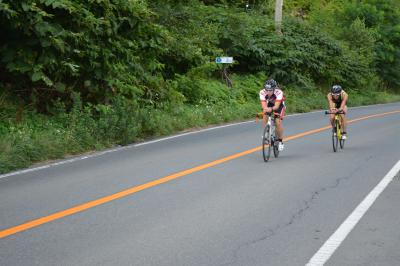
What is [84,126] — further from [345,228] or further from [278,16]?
[278,16]

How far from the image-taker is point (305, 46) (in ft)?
114

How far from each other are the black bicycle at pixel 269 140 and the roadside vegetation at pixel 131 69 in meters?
3.72

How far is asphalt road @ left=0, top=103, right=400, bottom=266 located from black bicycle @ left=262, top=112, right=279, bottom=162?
1.06ft

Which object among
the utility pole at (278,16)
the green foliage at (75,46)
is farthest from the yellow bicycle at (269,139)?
the utility pole at (278,16)

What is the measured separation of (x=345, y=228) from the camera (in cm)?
721

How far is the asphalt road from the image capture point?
618 cm

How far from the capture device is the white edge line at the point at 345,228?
608 cm

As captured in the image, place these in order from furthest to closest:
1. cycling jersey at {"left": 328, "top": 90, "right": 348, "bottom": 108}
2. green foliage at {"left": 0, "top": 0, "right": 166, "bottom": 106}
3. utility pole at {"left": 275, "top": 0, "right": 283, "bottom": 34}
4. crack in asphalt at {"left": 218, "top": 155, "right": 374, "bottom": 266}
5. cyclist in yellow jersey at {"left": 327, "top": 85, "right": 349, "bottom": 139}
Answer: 1. utility pole at {"left": 275, "top": 0, "right": 283, "bottom": 34}
2. cycling jersey at {"left": 328, "top": 90, "right": 348, "bottom": 108}
3. cyclist in yellow jersey at {"left": 327, "top": 85, "right": 349, "bottom": 139}
4. green foliage at {"left": 0, "top": 0, "right": 166, "bottom": 106}
5. crack in asphalt at {"left": 218, "top": 155, "right": 374, "bottom": 266}

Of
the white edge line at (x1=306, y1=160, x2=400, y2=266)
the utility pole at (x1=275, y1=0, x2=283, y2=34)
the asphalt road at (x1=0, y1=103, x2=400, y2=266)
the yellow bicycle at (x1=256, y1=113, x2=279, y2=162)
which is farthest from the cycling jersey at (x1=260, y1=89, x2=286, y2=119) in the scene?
the utility pole at (x1=275, y1=0, x2=283, y2=34)

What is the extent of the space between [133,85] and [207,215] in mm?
11206

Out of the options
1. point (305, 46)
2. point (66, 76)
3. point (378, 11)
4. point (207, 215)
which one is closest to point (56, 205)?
point (207, 215)

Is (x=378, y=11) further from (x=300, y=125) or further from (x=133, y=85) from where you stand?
(x=133, y=85)

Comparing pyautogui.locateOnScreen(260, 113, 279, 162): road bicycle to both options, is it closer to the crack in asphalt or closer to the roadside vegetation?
the crack in asphalt

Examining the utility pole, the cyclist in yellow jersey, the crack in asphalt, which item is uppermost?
the utility pole
